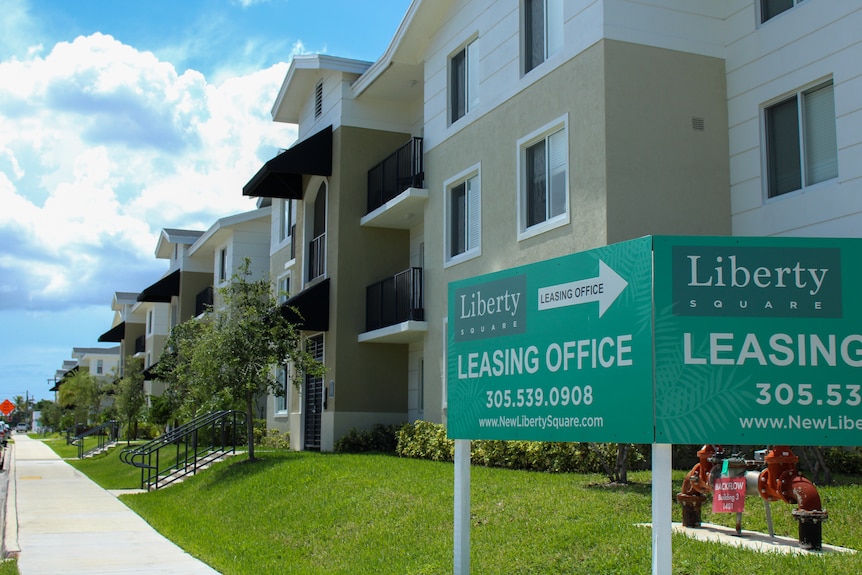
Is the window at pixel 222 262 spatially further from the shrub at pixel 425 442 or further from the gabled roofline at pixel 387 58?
the shrub at pixel 425 442

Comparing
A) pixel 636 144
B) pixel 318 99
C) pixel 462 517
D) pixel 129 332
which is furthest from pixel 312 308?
pixel 129 332

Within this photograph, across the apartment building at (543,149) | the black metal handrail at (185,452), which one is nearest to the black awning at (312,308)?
the apartment building at (543,149)

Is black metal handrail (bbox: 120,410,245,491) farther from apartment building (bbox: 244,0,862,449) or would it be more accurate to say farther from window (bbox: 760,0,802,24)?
window (bbox: 760,0,802,24)

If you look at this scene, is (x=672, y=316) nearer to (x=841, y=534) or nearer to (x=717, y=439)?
(x=717, y=439)

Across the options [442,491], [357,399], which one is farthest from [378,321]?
[442,491]

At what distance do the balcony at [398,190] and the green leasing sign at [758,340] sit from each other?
14537 mm

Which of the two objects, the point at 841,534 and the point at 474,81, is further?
the point at 474,81

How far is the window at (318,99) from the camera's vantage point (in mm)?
25898

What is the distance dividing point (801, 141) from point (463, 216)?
729cm

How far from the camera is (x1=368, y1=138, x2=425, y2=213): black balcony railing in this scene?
821 inches

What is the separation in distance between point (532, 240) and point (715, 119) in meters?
3.53

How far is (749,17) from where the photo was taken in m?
14.7

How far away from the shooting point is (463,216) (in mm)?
19141

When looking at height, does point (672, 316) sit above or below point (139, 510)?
above
